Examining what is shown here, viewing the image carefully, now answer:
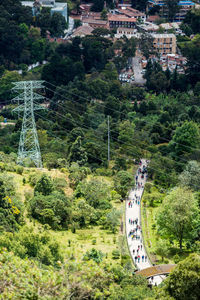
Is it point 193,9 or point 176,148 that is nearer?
point 176,148

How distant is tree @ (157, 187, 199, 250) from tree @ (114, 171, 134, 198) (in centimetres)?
820

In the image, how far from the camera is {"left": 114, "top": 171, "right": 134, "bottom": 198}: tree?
157 ft

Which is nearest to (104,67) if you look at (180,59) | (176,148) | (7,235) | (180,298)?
(180,59)

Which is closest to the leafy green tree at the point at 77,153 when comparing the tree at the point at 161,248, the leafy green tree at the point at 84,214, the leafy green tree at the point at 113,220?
the leafy green tree at the point at 84,214

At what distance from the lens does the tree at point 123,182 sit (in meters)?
47.8

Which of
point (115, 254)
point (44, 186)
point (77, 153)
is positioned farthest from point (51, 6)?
point (115, 254)

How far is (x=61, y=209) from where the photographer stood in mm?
40438

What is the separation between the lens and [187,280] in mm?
25797

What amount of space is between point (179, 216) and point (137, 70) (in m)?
48.6

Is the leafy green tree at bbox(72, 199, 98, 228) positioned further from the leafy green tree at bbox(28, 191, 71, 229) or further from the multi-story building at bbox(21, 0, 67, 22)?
the multi-story building at bbox(21, 0, 67, 22)

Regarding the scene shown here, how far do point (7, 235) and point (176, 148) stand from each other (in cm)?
→ 2619

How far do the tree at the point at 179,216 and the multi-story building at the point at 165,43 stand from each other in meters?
52.0

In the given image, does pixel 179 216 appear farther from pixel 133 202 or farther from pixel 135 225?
pixel 133 202

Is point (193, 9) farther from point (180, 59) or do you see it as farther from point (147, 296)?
point (147, 296)
